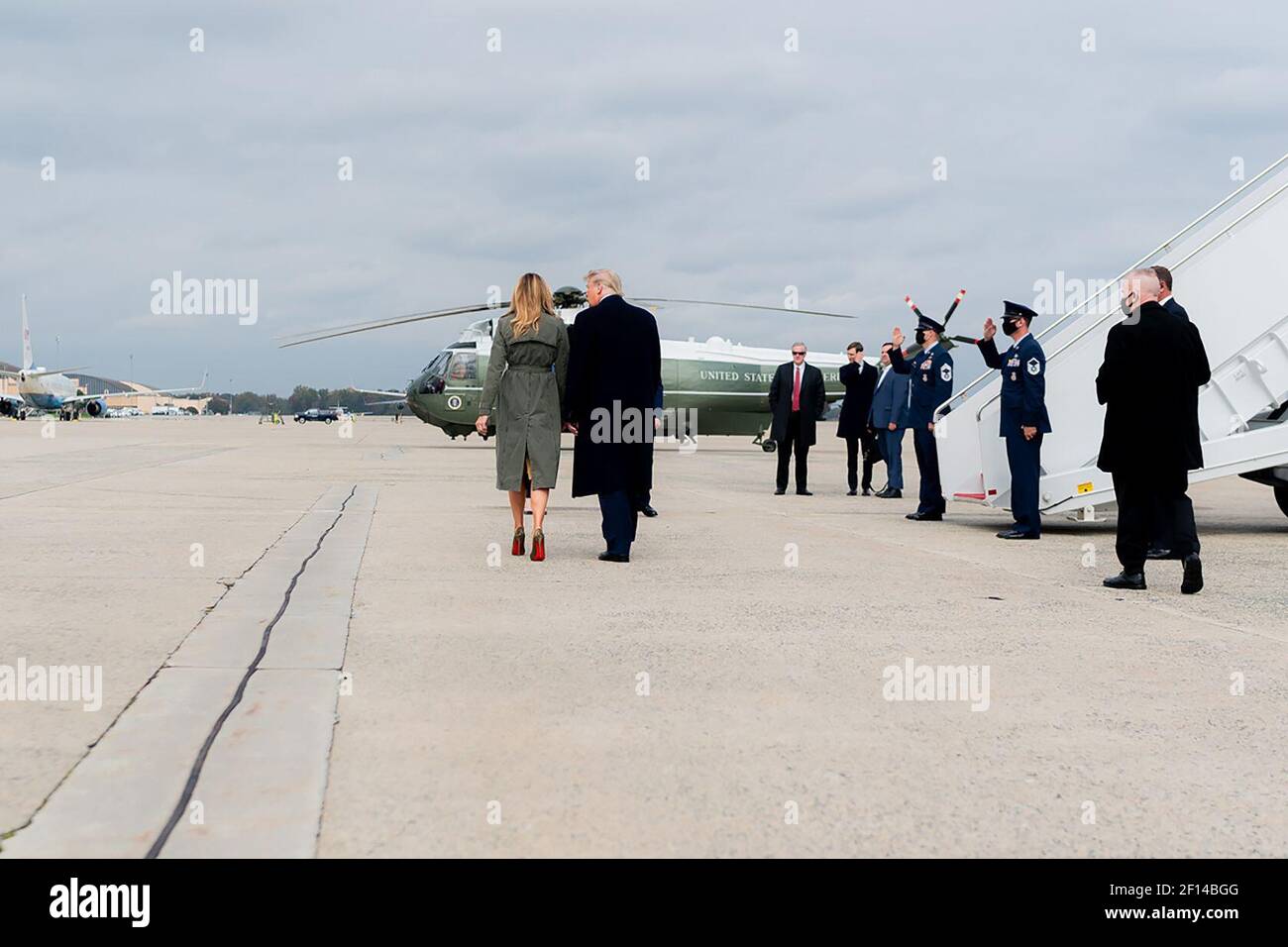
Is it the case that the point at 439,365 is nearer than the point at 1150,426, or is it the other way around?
the point at 1150,426

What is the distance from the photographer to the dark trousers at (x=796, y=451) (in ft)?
56.8

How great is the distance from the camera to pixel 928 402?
1377 cm

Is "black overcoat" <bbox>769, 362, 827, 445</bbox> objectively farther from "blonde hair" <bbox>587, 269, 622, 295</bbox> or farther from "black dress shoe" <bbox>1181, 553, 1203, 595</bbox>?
"black dress shoe" <bbox>1181, 553, 1203, 595</bbox>

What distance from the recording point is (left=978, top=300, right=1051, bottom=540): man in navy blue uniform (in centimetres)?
1122

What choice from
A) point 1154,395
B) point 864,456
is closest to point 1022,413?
point 1154,395

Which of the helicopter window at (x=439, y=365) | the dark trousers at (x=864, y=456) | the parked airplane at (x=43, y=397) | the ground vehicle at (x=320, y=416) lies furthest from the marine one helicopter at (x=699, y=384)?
the ground vehicle at (x=320, y=416)

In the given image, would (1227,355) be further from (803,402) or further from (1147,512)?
(803,402)

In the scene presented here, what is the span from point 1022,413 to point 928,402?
96.9 inches

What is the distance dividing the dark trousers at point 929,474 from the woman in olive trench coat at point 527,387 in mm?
5253

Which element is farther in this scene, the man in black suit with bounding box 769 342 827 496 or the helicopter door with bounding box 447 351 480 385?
the helicopter door with bounding box 447 351 480 385

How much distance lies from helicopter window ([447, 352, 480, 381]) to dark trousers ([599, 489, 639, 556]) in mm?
22062

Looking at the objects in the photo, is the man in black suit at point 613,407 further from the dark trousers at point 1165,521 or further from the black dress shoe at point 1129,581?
the dark trousers at point 1165,521

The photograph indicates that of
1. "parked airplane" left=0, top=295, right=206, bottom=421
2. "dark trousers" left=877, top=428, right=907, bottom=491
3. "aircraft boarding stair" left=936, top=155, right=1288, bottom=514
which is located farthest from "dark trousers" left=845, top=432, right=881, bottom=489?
"parked airplane" left=0, top=295, right=206, bottom=421
